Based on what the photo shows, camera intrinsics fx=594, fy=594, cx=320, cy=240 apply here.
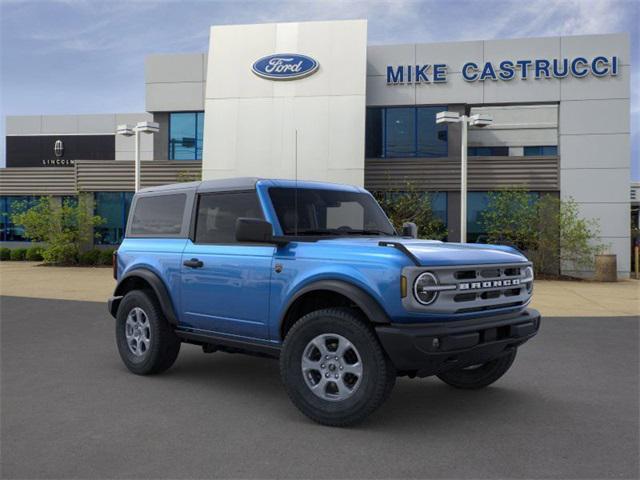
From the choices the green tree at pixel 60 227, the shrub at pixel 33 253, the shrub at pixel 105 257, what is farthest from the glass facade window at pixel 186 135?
the shrub at pixel 33 253

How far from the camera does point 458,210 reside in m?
22.5

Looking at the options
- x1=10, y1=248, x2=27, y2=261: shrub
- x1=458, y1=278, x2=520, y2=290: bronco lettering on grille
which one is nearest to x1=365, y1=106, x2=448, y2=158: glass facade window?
x1=10, y1=248, x2=27, y2=261: shrub

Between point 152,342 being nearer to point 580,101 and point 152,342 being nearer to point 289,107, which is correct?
point 289,107

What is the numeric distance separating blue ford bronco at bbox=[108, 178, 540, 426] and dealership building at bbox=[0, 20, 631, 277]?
14.6 m

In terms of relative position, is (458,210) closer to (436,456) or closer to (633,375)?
(633,375)

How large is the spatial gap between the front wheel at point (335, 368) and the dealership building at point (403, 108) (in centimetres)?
1603

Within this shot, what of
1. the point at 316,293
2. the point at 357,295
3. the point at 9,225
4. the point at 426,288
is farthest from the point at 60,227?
the point at 426,288

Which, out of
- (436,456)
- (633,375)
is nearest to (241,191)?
(436,456)

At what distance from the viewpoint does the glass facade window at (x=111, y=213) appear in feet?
84.6

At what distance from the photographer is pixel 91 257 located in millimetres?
23484

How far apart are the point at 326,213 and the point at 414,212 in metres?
15.5

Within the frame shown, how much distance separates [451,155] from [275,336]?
19.1m

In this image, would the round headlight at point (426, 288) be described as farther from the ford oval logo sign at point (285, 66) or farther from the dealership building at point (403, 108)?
the ford oval logo sign at point (285, 66)

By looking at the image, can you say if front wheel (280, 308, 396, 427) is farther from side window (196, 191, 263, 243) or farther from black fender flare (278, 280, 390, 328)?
side window (196, 191, 263, 243)
